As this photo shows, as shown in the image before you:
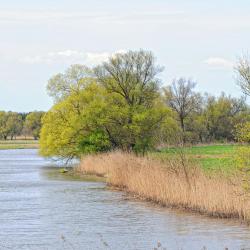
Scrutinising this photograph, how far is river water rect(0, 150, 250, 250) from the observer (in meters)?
17.2

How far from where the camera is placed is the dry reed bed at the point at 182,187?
67.7 feet

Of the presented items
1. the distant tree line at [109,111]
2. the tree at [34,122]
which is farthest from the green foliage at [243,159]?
the tree at [34,122]

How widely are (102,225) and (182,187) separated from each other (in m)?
3.91

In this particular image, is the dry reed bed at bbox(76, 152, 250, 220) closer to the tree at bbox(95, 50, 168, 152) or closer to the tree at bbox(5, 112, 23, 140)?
the tree at bbox(95, 50, 168, 152)

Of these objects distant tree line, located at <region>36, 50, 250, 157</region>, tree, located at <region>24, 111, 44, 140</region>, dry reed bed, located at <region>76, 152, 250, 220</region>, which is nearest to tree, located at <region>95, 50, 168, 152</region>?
distant tree line, located at <region>36, 50, 250, 157</region>

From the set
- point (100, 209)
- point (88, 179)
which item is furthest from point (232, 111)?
point (100, 209)

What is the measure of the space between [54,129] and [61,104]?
214cm

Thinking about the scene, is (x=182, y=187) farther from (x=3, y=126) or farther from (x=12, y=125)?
(x=12, y=125)

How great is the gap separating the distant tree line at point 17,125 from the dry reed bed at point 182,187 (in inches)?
4325

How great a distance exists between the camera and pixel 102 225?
68.0 ft

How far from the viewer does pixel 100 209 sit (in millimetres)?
24969

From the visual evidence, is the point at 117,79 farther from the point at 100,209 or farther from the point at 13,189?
the point at 100,209

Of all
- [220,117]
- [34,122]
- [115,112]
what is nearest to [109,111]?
[115,112]

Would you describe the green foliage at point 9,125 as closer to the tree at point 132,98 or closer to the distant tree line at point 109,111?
the distant tree line at point 109,111
